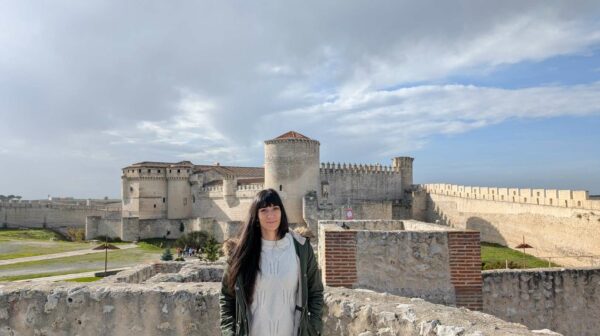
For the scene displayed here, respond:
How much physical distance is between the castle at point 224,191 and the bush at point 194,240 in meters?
1.47

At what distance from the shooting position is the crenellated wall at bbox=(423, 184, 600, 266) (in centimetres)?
2342

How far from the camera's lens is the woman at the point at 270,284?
3.29m

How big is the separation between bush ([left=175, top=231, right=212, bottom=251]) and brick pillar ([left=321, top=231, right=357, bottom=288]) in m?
32.1

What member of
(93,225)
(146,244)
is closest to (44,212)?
(93,225)

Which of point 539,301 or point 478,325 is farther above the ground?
point 478,325

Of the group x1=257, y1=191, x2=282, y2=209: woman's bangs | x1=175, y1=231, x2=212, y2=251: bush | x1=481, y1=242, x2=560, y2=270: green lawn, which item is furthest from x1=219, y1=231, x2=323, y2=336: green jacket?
x1=175, y1=231, x2=212, y2=251: bush

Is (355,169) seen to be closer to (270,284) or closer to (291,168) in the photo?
(291,168)

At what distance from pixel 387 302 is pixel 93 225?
45.5 metres

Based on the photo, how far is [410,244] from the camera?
20.7 feet

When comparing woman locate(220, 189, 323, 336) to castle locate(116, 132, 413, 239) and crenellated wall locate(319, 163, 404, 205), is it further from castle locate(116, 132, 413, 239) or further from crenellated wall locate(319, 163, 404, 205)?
crenellated wall locate(319, 163, 404, 205)

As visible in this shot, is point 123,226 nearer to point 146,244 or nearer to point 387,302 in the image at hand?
point 146,244

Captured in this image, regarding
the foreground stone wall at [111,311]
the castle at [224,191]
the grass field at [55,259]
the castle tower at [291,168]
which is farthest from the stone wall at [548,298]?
the castle at [224,191]

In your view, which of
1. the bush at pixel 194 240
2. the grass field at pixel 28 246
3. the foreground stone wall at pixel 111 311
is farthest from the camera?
the bush at pixel 194 240

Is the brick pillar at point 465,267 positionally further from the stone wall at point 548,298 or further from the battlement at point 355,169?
the battlement at point 355,169
